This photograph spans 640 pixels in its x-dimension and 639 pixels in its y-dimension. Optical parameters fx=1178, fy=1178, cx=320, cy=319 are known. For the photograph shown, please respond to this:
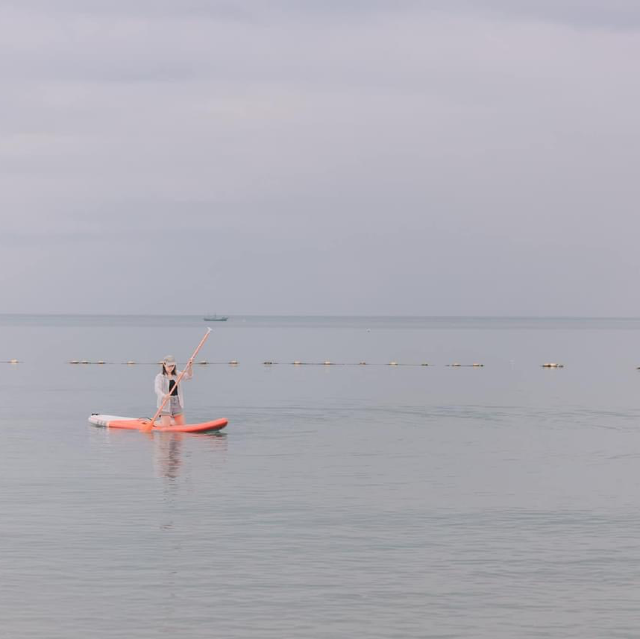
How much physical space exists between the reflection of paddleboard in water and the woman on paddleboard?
496 mm

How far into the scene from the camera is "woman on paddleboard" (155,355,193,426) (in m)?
52.4

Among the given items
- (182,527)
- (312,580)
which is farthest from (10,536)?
(312,580)

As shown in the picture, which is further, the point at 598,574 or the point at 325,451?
the point at 325,451

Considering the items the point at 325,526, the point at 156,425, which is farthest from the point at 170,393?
the point at 325,526

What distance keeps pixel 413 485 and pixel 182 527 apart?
1022 cm

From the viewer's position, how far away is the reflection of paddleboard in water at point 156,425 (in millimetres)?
53000

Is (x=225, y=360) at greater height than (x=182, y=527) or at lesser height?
greater

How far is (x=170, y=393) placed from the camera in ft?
174

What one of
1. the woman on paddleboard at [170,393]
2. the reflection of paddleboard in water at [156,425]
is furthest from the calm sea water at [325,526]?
the woman on paddleboard at [170,393]

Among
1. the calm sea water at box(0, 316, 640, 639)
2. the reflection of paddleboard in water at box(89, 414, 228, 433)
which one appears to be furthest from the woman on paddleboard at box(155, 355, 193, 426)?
the calm sea water at box(0, 316, 640, 639)

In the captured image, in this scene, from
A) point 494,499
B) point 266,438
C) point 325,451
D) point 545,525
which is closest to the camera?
point 545,525

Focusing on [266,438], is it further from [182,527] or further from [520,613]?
[520,613]

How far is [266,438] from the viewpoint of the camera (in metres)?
52.8

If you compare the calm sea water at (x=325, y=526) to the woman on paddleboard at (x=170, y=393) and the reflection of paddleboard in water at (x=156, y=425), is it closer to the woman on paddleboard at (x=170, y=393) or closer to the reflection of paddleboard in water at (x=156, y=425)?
the reflection of paddleboard in water at (x=156, y=425)
